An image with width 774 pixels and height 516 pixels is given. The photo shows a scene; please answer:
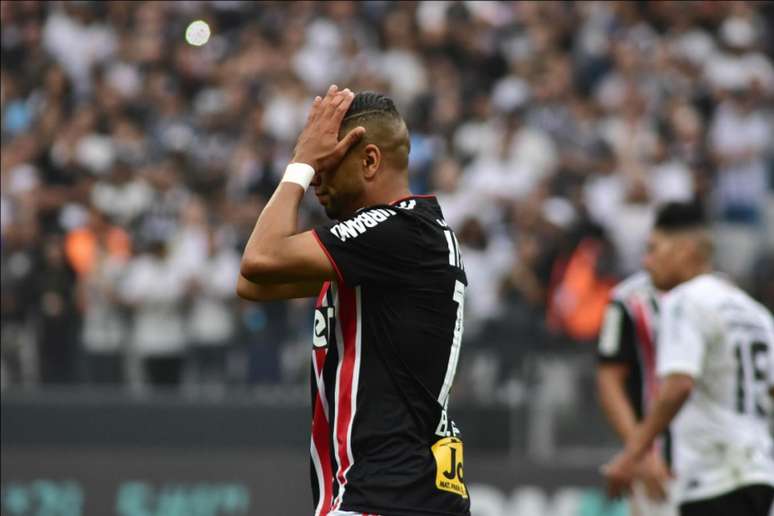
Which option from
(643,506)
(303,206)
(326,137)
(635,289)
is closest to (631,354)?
(635,289)

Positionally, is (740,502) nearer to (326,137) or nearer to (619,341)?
(619,341)

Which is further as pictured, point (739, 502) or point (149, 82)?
point (149, 82)

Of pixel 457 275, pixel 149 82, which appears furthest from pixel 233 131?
pixel 457 275

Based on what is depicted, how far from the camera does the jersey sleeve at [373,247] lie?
458 centimetres

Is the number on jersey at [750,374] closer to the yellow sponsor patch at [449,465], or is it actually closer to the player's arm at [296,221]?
the yellow sponsor patch at [449,465]

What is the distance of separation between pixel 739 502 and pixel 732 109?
9.16 metres

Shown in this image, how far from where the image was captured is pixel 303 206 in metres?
14.4

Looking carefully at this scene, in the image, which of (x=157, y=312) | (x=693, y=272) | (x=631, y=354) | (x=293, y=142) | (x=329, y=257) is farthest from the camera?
(x=293, y=142)

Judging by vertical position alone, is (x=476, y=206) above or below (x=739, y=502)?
above

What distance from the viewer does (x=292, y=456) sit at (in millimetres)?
12211

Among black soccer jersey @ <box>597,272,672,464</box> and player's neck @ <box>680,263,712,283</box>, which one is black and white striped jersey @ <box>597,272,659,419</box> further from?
player's neck @ <box>680,263,712,283</box>

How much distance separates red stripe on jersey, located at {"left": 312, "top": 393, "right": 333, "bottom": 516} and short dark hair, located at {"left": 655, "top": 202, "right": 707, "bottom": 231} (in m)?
2.97

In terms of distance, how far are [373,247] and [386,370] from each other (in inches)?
15.6

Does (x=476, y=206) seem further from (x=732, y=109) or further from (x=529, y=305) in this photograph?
(x=732, y=109)
